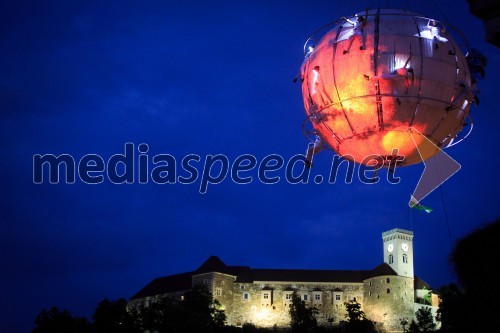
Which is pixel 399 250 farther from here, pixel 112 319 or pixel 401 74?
pixel 401 74

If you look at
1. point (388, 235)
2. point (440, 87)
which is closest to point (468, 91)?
point (440, 87)

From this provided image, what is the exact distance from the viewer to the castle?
190ft

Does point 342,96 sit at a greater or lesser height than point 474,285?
greater

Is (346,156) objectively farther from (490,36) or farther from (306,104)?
(490,36)

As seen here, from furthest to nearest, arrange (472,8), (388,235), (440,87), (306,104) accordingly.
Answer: (388,235), (306,104), (440,87), (472,8)

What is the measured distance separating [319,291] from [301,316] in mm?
6349

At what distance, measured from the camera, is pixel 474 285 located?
6.79m

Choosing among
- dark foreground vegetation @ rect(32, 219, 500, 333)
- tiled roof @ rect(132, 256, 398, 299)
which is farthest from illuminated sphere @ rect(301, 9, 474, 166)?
tiled roof @ rect(132, 256, 398, 299)

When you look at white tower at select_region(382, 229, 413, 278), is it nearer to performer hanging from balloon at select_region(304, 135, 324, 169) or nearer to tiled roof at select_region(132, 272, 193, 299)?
tiled roof at select_region(132, 272, 193, 299)

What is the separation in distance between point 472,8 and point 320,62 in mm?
3922

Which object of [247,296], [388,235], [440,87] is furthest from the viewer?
[388,235]

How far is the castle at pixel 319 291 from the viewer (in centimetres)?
5794

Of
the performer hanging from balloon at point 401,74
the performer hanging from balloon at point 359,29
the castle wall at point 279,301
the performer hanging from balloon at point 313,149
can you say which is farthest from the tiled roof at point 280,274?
the performer hanging from balloon at point 401,74

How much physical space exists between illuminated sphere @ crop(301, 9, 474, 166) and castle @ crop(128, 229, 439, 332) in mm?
52339
